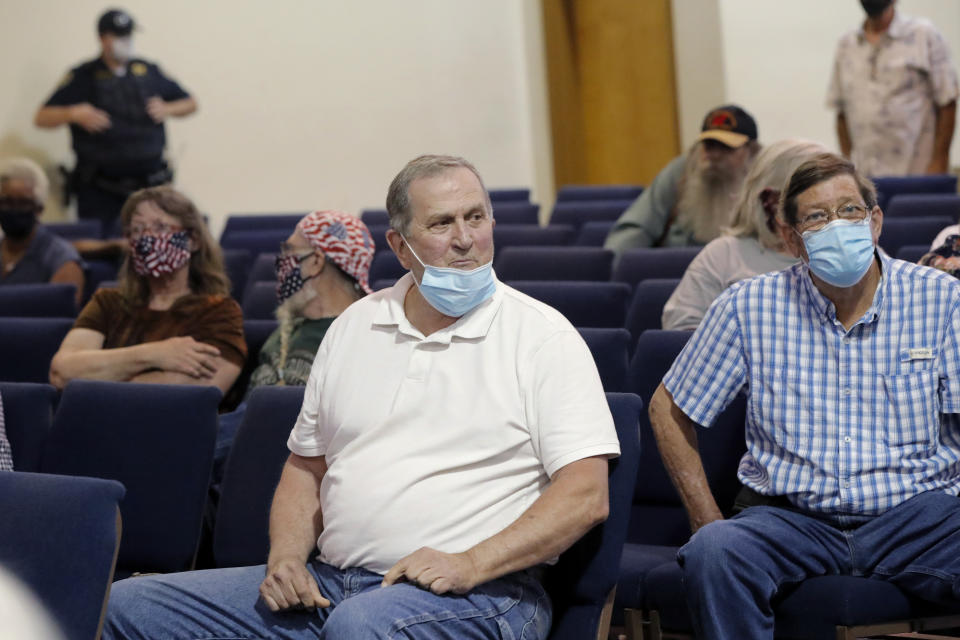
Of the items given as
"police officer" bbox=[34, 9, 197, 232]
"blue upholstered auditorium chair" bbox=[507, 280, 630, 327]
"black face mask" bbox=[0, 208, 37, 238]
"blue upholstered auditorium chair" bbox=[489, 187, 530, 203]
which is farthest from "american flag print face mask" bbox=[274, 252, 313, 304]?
"police officer" bbox=[34, 9, 197, 232]

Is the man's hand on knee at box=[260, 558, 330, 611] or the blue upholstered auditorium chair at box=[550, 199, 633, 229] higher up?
the blue upholstered auditorium chair at box=[550, 199, 633, 229]

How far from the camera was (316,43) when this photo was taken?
10.0 metres

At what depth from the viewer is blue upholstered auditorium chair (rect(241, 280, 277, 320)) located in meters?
4.72

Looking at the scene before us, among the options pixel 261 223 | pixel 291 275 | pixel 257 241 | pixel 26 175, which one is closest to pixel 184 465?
pixel 291 275

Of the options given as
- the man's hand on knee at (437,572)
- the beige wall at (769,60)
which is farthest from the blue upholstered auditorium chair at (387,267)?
the beige wall at (769,60)

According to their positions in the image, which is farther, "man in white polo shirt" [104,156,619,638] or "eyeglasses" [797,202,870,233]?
"eyeglasses" [797,202,870,233]

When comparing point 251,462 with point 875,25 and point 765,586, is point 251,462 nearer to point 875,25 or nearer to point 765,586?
point 765,586

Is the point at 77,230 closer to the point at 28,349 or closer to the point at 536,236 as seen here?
the point at 536,236

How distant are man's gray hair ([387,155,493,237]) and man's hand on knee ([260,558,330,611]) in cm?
70

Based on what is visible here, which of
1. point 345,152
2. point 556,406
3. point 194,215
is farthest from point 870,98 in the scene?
point 556,406

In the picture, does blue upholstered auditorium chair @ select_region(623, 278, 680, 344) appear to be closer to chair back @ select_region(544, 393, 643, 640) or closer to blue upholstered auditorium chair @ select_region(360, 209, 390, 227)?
chair back @ select_region(544, 393, 643, 640)

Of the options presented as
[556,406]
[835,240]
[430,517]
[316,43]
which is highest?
[316,43]

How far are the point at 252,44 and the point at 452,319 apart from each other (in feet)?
24.6

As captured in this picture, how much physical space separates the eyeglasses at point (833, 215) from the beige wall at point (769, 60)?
23.3ft
